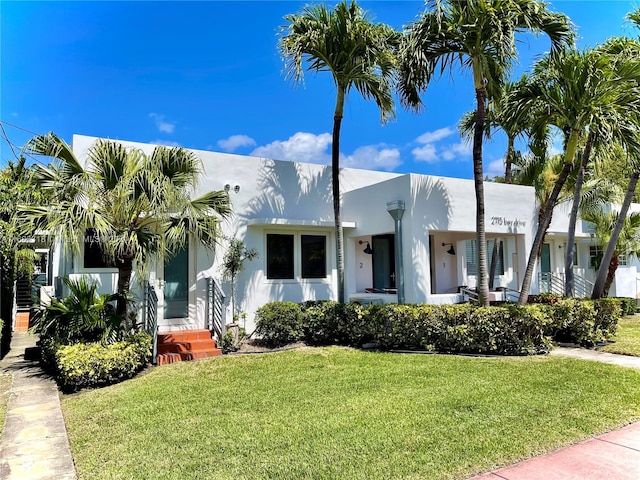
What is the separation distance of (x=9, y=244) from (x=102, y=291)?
2.83 metres

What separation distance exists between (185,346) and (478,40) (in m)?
9.99

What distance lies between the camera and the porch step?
10172 mm

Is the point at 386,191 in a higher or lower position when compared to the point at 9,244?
higher

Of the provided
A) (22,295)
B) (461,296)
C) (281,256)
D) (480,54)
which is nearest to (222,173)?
(281,256)

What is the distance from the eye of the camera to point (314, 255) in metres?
14.0

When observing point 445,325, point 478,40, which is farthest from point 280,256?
point 478,40

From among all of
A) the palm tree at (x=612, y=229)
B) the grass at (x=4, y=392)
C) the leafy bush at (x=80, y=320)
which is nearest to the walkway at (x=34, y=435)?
the grass at (x=4, y=392)

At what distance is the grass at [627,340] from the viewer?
1043 centimetres

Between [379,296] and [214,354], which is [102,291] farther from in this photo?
[379,296]

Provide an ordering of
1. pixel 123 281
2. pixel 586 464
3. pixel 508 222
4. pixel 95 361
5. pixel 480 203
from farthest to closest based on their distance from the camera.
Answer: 1. pixel 508 222
2. pixel 480 203
3. pixel 123 281
4. pixel 95 361
5. pixel 586 464

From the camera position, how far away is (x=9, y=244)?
8.48 metres

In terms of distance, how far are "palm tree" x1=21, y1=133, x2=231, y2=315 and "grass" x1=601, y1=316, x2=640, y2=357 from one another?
33.3 feet

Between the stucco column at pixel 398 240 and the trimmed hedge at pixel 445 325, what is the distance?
121cm

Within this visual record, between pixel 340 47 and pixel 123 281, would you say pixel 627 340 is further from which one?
pixel 123 281
